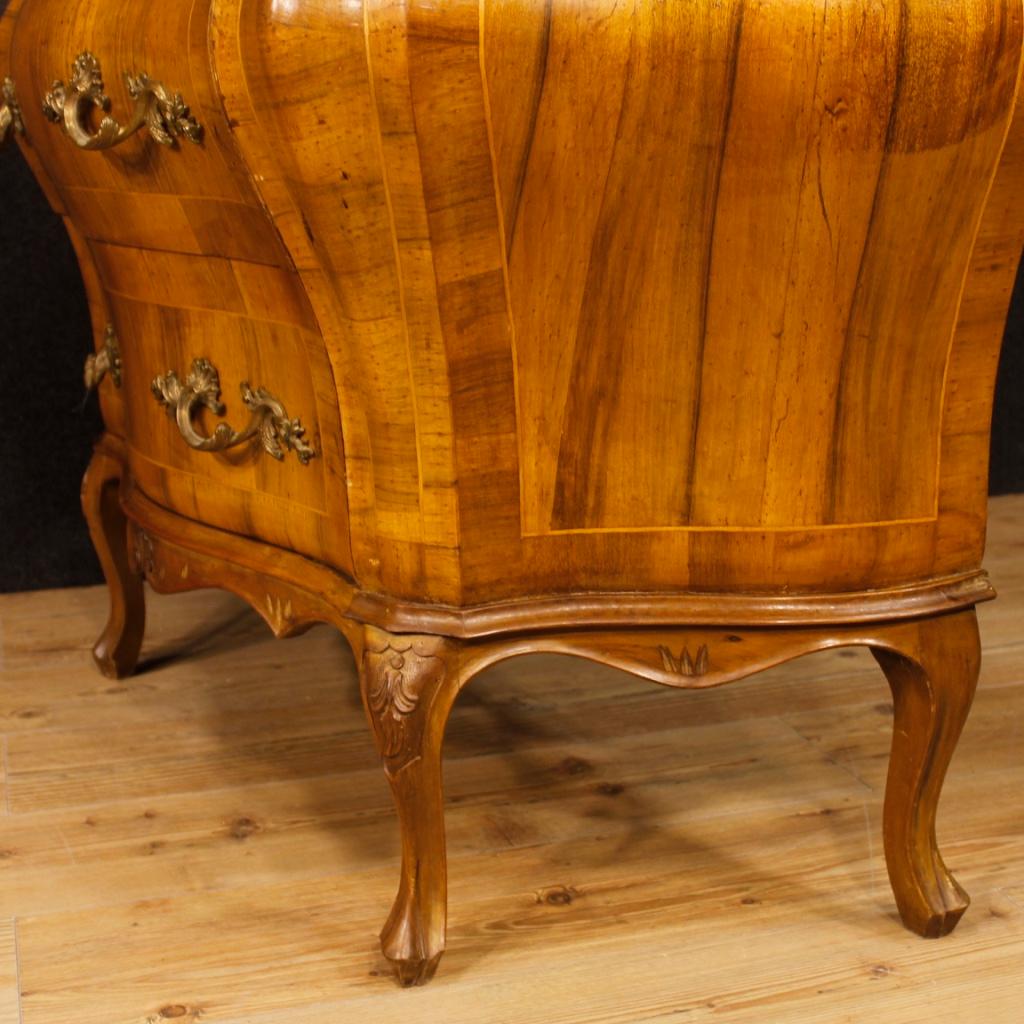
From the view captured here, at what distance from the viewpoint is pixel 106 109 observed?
1.21m

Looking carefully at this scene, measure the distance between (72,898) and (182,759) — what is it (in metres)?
0.29

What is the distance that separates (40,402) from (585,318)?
1302mm

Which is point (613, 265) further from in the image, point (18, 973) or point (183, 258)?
point (18, 973)

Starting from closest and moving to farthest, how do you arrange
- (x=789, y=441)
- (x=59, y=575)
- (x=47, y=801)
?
(x=789, y=441)
(x=47, y=801)
(x=59, y=575)

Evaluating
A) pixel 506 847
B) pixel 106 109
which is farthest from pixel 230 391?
pixel 506 847

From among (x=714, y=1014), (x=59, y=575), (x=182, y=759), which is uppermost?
(x=714, y=1014)

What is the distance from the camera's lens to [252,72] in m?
Answer: 0.99

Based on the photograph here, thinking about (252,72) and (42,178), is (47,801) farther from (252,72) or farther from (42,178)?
(252,72)

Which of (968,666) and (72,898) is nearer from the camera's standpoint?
(968,666)

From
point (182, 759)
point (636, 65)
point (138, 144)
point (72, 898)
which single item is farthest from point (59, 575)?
point (636, 65)

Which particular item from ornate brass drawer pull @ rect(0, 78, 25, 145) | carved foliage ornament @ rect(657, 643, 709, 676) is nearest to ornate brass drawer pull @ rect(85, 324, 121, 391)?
ornate brass drawer pull @ rect(0, 78, 25, 145)

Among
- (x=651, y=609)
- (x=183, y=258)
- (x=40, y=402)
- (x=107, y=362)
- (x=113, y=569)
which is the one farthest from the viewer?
(x=40, y=402)

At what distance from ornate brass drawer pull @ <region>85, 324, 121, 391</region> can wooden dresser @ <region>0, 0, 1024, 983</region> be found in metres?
0.28

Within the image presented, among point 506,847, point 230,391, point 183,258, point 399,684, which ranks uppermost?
point 183,258
